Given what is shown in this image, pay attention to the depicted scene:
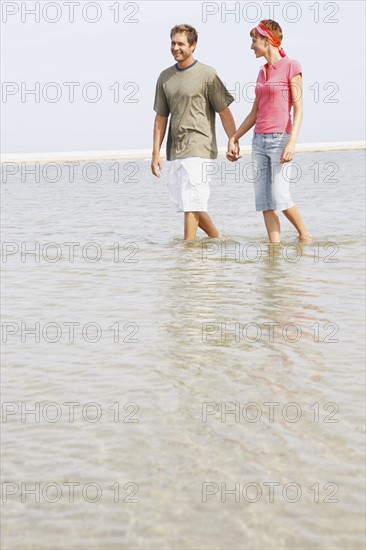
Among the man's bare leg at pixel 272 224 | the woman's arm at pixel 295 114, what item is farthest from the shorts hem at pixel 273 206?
the woman's arm at pixel 295 114

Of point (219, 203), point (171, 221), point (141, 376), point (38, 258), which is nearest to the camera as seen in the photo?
point (141, 376)

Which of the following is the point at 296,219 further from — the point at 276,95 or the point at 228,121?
the point at 276,95

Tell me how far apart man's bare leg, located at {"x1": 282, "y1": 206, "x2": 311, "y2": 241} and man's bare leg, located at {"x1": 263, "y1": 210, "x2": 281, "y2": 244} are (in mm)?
102

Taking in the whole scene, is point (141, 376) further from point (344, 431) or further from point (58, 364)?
point (344, 431)

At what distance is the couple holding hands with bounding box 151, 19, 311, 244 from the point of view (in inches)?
293

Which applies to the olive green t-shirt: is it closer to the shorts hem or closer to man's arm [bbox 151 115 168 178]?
man's arm [bbox 151 115 168 178]

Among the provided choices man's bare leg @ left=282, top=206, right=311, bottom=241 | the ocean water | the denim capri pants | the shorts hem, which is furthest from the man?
Answer: the ocean water

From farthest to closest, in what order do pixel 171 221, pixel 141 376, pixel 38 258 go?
pixel 171 221, pixel 38 258, pixel 141 376

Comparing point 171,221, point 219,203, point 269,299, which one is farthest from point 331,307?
point 219,203

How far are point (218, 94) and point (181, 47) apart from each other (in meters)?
0.52

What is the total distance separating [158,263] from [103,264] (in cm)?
45

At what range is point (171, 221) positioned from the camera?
1170 cm

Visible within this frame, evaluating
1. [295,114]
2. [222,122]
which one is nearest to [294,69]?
[295,114]

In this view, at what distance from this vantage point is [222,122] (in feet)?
27.0
